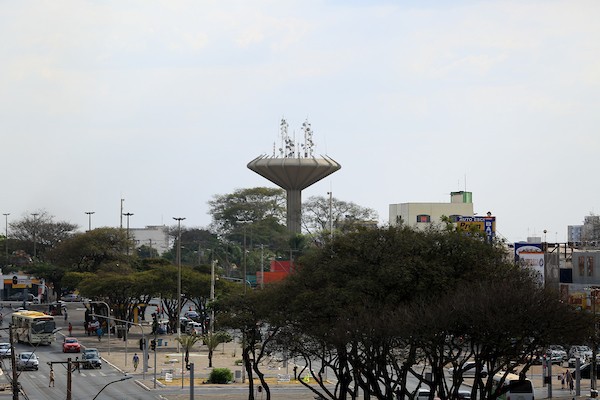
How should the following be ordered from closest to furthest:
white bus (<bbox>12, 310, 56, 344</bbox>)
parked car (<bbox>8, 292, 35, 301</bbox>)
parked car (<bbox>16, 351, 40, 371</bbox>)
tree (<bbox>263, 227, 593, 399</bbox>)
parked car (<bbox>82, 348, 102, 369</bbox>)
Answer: tree (<bbox>263, 227, 593, 399</bbox>) → parked car (<bbox>16, 351, 40, 371</bbox>) → parked car (<bbox>82, 348, 102, 369</bbox>) → white bus (<bbox>12, 310, 56, 344</bbox>) → parked car (<bbox>8, 292, 35, 301</bbox>)

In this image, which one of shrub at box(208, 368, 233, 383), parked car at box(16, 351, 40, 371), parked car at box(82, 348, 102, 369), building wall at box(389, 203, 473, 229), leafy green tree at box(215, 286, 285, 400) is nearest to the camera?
leafy green tree at box(215, 286, 285, 400)

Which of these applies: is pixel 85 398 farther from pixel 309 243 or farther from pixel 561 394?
pixel 309 243

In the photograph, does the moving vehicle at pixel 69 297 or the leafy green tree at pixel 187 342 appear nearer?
the leafy green tree at pixel 187 342

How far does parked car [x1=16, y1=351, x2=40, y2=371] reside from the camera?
84.1 meters

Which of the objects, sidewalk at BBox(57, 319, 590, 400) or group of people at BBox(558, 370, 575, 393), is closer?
group of people at BBox(558, 370, 575, 393)

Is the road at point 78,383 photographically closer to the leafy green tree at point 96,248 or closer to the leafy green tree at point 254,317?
the leafy green tree at point 254,317

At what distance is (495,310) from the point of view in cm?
5309

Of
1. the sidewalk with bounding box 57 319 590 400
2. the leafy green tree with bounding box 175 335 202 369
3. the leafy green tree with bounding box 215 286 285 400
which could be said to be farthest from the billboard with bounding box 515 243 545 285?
the leafy green tree with bounding box 215 286 285 400

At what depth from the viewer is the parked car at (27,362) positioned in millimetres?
84125

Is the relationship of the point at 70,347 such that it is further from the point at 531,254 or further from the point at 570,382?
the point at 570,382

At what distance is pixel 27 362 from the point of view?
8456 cm

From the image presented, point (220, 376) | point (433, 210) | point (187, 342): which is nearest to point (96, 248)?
point (187, 342)

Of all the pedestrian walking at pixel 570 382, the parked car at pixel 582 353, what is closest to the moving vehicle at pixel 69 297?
the parked car at pixel 582 353

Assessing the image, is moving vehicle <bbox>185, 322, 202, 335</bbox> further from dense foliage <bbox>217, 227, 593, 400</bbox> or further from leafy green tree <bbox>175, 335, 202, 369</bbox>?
dense foliage <bbox>217, 227, 593, 400</bbox>
